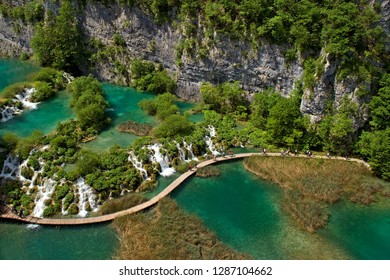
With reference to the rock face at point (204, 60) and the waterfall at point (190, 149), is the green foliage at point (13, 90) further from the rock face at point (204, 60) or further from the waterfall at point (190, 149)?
the waterfall at point (190, 149)

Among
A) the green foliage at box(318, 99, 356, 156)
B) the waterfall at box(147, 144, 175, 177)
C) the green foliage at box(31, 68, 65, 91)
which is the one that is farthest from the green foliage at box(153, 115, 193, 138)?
the green foliage at box(31, 68, 65, 91)

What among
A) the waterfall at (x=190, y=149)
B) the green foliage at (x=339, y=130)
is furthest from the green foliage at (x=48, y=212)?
the green foliage at (x=339, y=130)

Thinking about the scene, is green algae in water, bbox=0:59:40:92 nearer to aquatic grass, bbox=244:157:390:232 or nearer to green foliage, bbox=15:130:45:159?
green foliage, bbox=15:130:45:159

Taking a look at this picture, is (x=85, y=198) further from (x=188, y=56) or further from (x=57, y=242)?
(x=188, y=56)

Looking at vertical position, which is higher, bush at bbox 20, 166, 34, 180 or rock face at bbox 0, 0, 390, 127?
rock face at bbox 0, 0, 390, 127

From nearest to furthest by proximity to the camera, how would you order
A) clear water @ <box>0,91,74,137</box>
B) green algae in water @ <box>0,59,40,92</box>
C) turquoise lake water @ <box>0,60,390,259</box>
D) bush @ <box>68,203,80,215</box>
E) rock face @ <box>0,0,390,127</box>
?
turquoise lake water @ <box>0,60,390,259</box> → bush @ <box>68,203,80,215</box> → rock face @ <box>0,0,390,127</box> → clear water @ <box>0,91,74,137</box> → green algae in water @ <box>0,59,40,92</box>

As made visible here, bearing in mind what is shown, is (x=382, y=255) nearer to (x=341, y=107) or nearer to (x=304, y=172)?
(x=304, y=172)
